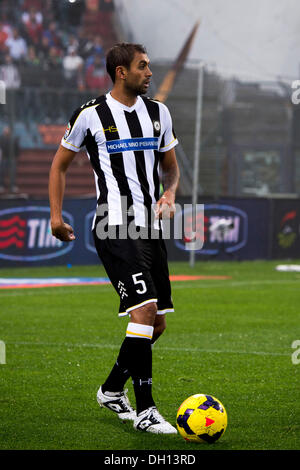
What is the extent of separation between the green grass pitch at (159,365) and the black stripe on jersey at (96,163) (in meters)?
1.38

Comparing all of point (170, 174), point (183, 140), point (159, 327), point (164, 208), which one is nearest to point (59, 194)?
point (164, 208)

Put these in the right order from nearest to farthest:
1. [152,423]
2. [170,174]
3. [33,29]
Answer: [152,423]
[170,174]
[33,29]

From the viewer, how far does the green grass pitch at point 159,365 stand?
16.3 ft

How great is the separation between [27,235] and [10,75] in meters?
6.09

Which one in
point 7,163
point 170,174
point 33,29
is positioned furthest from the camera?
point 33,29

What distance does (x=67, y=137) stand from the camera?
5.30 meters

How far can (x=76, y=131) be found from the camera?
208 inches

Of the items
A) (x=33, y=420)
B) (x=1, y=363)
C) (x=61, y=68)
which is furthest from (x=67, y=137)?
(x=61, y=68)

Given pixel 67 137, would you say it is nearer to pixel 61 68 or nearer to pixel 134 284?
pixel 134 284

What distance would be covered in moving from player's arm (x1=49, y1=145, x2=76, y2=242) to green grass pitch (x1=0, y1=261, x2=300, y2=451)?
1146mm

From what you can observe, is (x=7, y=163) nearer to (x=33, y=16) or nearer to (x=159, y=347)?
(x=33, y=16)

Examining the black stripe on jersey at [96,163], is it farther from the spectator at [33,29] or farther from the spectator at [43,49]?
the spectator at [33,29]

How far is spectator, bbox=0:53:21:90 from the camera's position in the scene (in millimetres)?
21953

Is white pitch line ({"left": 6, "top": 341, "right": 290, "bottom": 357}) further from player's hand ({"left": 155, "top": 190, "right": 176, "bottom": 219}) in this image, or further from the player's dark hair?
the player's dark hair
